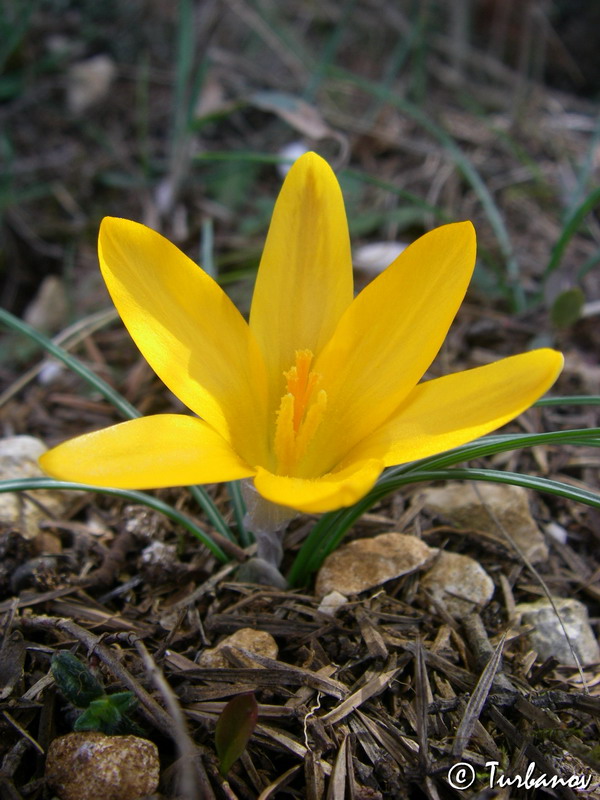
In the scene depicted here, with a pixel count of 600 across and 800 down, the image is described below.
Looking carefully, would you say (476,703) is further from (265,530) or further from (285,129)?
(285,129)

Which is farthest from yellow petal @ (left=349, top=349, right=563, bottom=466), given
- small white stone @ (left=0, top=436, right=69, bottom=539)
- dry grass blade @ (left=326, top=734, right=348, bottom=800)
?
small white stone @ (left=0, top=436, right=69, bottom=539)

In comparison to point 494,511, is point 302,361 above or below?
above

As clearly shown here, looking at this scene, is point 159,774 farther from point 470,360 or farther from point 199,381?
point 470,360

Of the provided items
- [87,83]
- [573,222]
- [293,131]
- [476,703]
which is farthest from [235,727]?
[87,83]

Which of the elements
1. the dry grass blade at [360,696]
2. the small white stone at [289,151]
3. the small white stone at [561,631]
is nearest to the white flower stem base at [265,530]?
the dry grass blade at [360,696]

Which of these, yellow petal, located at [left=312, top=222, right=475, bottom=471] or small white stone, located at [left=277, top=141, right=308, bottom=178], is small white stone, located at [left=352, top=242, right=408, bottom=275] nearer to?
small white stone, located at [left=277, top=141, right=308, bottom=178]

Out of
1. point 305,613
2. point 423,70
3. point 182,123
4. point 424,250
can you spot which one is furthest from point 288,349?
point 423,70
